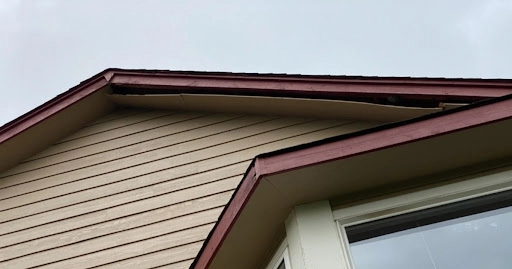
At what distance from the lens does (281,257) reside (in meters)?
2.81

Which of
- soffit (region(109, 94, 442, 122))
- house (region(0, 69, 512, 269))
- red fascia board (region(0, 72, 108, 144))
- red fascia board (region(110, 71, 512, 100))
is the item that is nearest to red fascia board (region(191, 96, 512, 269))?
house (region(0, 69, 512, 269))

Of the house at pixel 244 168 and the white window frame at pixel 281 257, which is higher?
the house at pixel 244 168

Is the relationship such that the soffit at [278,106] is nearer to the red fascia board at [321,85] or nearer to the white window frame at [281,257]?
the red fascia board at [321,85]

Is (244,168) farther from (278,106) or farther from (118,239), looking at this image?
(118,239)

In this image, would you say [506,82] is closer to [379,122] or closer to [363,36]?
[379,122]

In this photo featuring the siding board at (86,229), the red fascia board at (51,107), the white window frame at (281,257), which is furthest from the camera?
the red fascia board at (51,107)

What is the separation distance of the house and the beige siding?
0.01 metres

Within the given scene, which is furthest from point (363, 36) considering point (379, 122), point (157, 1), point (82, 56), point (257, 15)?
point (379, 122)

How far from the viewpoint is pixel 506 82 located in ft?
13.3

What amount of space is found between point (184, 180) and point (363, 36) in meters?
18.0

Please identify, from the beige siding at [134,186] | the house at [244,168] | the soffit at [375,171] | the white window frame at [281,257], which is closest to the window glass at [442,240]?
the house at [244,168]

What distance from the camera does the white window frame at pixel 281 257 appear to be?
271cm

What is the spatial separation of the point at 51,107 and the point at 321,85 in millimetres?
2766

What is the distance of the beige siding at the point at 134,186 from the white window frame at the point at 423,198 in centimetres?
179
